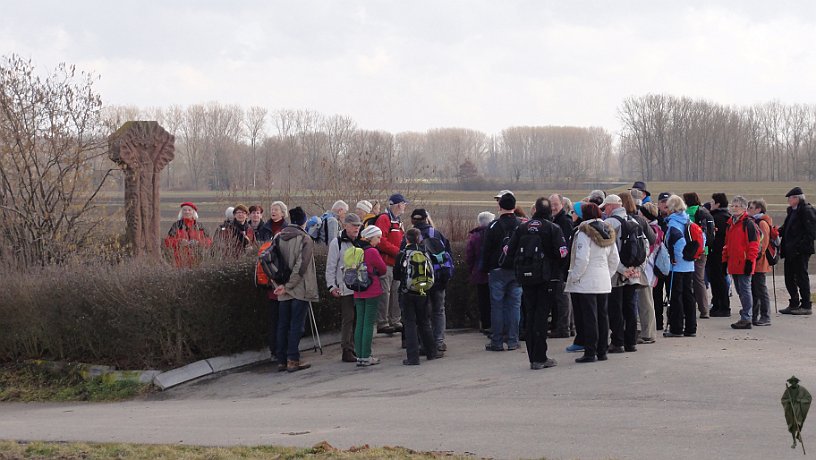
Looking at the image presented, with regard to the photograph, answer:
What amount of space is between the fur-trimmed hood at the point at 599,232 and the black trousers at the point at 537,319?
792 millimetres

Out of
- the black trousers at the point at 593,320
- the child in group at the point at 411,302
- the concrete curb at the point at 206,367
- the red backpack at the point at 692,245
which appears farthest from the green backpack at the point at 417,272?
the red backpack at the point at 692,245

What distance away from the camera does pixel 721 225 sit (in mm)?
14711

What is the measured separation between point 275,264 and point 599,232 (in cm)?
415

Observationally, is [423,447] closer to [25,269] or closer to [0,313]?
[0,313]

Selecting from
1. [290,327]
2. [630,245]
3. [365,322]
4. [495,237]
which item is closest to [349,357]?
[365,322]

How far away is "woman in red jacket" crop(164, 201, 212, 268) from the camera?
1284 cm

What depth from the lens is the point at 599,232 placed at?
10547 millimetres

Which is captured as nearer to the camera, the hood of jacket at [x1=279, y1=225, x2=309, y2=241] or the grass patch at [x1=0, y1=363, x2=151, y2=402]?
the grass patch at [x1=0, y1=363, x2=151, y2=402]

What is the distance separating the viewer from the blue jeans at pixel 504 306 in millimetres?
11711

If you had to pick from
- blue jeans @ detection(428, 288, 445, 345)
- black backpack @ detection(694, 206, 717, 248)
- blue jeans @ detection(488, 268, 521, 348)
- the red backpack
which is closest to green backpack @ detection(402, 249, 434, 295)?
blue jeans @ detection(428, 288, 445, 345)

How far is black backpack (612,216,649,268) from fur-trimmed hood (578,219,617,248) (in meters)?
0.48

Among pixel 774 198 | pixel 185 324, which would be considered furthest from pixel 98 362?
pixel 774 198

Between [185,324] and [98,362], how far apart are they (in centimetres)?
133

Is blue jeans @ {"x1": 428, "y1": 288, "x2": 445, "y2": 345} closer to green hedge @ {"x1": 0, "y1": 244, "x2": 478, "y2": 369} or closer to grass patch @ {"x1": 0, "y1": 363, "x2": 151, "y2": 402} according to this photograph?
green hedge @ {"x1": 0, "y1": 244, "x2": 478, "y2": 369}
